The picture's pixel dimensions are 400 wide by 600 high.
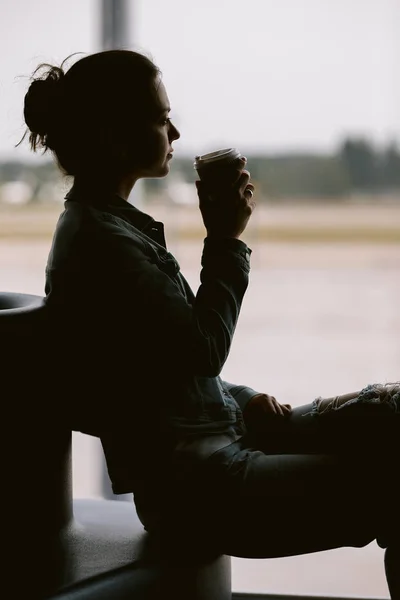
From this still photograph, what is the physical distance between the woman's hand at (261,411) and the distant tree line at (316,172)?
3.32 ft

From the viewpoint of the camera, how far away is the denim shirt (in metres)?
1.18

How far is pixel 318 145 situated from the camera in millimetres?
2627

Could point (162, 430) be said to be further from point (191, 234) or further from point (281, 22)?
point (191, 234)

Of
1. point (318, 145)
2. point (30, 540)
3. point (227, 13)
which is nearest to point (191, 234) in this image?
point (318, 145)

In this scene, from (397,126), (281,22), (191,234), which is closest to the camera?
(397,126)

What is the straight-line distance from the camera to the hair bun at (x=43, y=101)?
51.0 inches

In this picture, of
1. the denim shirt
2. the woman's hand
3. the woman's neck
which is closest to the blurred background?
the woman's neck

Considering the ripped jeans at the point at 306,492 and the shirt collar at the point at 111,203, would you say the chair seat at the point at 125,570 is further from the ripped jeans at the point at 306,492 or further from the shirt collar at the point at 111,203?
the shirt collar at the point at 111,203

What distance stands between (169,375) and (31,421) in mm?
225

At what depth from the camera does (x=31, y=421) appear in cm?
127

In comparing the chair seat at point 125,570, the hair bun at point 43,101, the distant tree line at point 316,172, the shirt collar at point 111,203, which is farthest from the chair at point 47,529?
the distant tree line at point 316,172

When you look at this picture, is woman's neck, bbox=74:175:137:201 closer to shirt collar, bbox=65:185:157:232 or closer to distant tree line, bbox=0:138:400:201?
A: shirt collar, bbox=65:185:157:232

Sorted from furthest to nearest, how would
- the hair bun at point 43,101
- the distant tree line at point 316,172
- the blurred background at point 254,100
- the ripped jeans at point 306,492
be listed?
the distant tree line at point 316,172
the blurred background at point 254,100
the hair bun at point 43,101
the ripped jeans at point 306,492

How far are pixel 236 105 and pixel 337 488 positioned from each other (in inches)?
57.5
